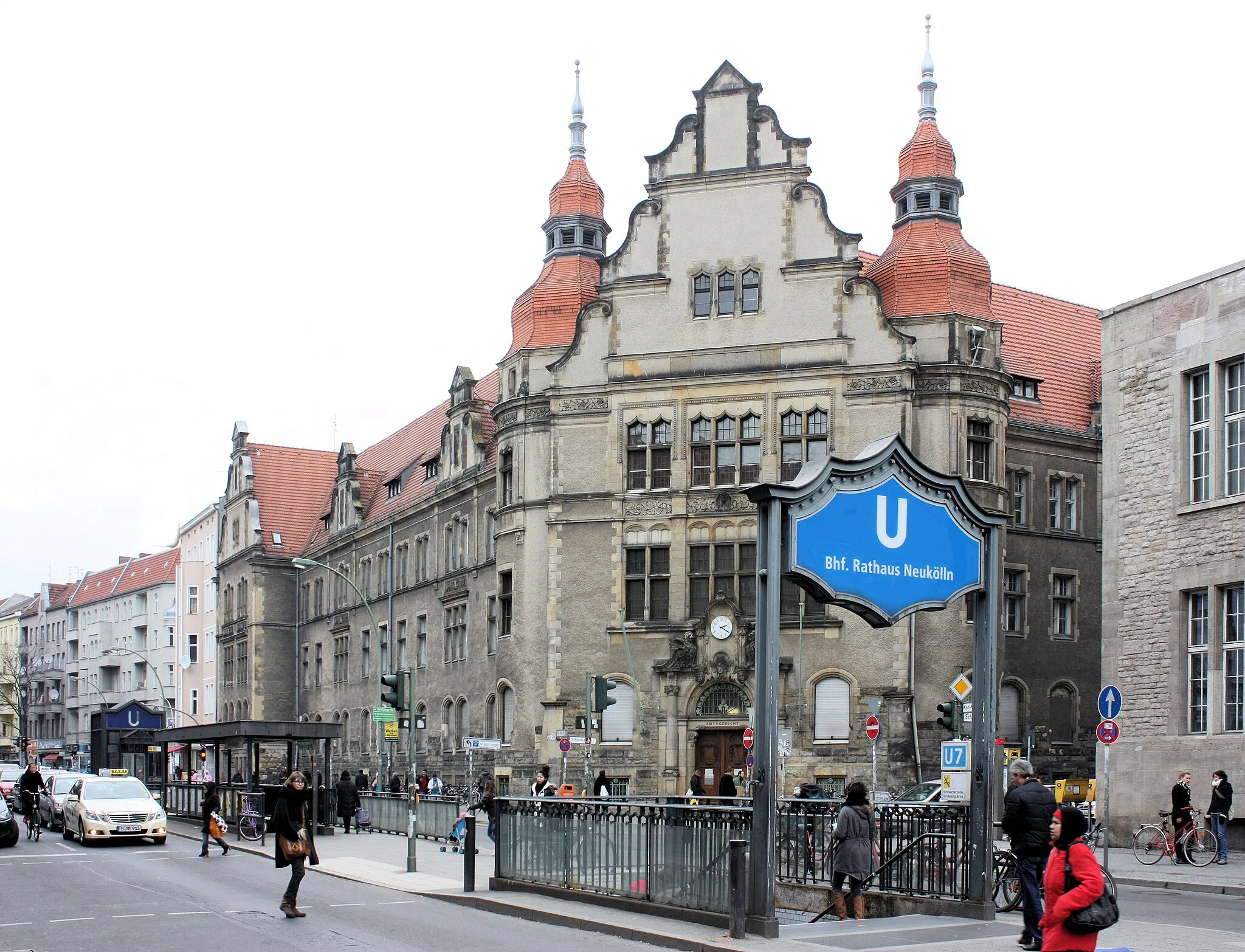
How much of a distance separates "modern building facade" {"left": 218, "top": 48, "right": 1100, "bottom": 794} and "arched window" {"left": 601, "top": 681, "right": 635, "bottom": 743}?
77 millimetres

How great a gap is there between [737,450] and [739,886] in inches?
1185

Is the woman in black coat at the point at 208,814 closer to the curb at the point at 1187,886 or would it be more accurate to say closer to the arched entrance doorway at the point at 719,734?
the curb at the point at 1187,886

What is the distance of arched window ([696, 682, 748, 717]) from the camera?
44125 millimetres

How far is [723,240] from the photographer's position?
45.7 metres

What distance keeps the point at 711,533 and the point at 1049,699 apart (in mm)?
11705

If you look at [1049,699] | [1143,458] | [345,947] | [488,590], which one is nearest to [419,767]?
[488,590]

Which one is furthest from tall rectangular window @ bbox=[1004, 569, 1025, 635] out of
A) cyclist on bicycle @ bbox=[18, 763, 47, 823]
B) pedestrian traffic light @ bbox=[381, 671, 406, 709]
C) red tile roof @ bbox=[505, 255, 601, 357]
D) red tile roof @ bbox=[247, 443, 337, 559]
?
red tile roof @ bbox=[247, 443, 337, 559]

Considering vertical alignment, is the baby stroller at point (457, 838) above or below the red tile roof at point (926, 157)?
below

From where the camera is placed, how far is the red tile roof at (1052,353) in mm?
51188

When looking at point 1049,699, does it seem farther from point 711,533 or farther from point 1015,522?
point 711,533

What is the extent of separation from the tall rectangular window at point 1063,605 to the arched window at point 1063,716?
1778mm

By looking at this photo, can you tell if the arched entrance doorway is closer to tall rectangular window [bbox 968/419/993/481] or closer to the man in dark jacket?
tall rectangular window [bbox 968/419/993/481]

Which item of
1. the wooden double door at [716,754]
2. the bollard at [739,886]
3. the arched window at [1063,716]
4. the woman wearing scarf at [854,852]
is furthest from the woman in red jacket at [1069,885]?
the arched window at [1063,716]

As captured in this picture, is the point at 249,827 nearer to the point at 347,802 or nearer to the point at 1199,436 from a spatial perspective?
the point at 347,802
